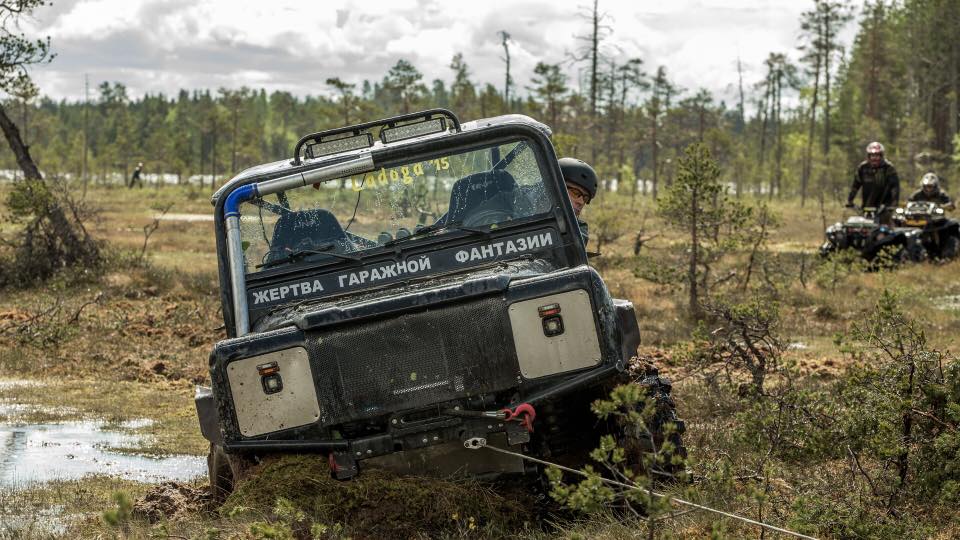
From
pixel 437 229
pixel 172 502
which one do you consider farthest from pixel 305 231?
pixel 172 502

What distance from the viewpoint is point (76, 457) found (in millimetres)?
8883

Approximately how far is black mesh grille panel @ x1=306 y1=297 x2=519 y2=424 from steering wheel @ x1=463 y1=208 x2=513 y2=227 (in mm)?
1381

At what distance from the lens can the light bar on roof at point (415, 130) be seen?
670 centimetres

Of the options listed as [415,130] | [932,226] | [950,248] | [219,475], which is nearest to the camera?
[219,475]

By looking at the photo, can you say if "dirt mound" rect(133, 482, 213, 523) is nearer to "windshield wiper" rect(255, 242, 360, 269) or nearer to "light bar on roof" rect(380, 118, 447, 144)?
"windshield wiper" rect(255, 242, 360, 269)

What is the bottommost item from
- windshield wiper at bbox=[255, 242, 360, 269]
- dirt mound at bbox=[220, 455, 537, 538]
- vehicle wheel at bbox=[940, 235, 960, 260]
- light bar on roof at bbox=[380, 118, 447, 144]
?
vehicle wheel at bbox=[940, 235, 960, 260]

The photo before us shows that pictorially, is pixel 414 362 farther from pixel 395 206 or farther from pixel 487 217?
pixel 395 206

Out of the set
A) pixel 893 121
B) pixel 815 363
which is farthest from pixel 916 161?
pixel 815 363

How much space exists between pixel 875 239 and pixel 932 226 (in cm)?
138

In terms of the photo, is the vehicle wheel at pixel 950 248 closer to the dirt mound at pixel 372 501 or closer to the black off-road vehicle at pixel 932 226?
the black off-road vehicle at pixel 932 226

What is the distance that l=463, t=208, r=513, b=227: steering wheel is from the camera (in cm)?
646

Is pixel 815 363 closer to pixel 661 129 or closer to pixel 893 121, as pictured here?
pixel 893 121

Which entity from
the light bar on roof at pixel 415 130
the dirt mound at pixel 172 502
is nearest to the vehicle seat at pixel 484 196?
the light bar on roof at pixel 415 130

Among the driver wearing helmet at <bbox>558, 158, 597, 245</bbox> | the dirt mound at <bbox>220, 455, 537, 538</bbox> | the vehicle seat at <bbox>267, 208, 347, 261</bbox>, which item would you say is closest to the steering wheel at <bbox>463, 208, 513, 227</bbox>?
the vehicle seat at <bbox>267, 208, 347, 261</bbox>
